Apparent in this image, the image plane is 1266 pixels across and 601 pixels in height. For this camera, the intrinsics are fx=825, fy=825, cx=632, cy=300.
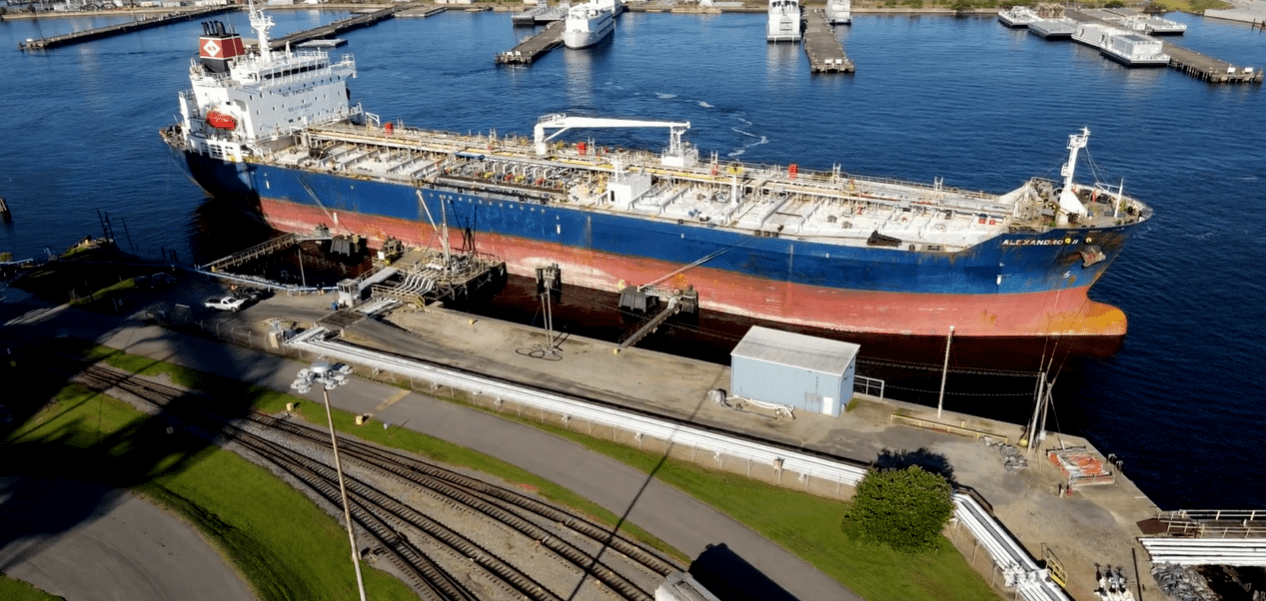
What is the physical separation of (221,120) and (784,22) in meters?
104

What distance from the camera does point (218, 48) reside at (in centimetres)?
7062

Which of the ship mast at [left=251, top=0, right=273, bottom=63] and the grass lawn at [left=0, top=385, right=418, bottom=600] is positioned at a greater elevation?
the ship mast at [left=251, top=0, right=273, bottom=63]

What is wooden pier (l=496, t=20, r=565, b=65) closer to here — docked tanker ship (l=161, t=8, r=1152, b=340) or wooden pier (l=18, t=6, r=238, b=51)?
docked tanker ship (l=161, t=8, r=1152, b=340)

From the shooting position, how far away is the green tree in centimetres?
2838

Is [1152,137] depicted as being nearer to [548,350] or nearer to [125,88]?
[548,350]

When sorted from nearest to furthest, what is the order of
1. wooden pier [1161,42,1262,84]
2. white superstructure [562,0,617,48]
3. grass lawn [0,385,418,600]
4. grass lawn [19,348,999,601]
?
grass lawn [19,348,999,601]
grass lawn [0,385,418,600]
wooden pier [1161,42,1262,84]
white superstructure [562,0,617,48]

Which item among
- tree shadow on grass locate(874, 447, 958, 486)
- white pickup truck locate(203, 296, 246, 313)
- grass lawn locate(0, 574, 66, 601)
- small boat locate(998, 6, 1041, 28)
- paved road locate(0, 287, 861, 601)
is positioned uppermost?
small boat locate(998, 6, 1041, 28)

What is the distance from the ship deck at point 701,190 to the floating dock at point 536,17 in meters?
120

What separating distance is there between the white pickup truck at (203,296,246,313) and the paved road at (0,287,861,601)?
343cm

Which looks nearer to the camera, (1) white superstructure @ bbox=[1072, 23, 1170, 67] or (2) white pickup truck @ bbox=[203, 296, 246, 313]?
(2) white pickup truck @ bbox=[203, 296, 246, 313]

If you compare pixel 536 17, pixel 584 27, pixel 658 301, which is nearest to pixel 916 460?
pixel 658 301

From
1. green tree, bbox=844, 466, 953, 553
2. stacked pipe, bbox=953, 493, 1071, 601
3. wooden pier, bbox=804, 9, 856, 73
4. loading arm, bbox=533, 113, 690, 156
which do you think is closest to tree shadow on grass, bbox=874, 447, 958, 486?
stacked pipe, bbox=953, 493, 1071, 601

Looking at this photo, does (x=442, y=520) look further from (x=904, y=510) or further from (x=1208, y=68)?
(x=1208, y=68)

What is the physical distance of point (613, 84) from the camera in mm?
116438
